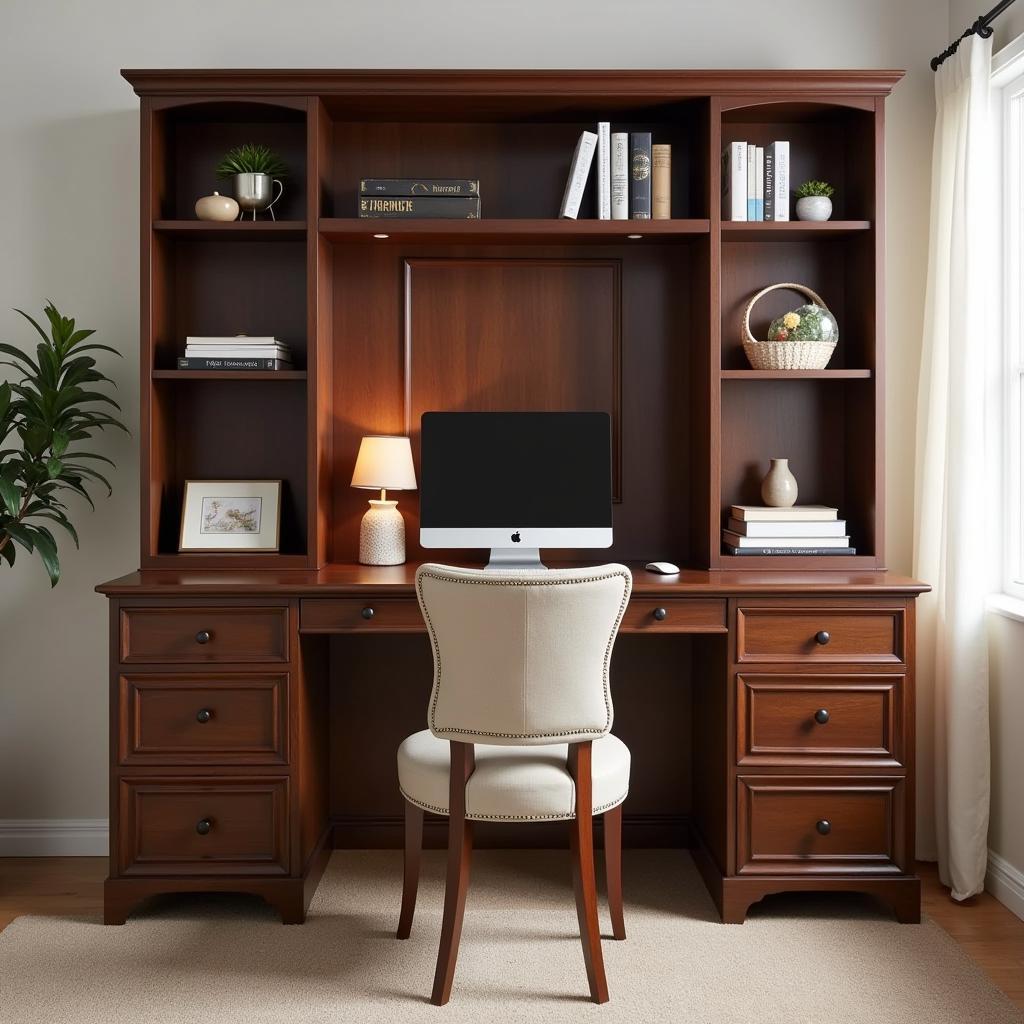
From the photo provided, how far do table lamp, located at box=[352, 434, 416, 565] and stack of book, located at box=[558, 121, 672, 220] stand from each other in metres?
0.88

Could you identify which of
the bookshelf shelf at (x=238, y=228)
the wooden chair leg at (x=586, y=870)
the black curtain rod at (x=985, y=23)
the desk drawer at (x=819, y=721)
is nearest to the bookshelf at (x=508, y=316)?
the bookshelf shelf at (x=238, y=228)

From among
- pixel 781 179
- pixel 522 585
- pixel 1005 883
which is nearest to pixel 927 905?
pixel 1005 883

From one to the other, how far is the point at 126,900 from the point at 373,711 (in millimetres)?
896

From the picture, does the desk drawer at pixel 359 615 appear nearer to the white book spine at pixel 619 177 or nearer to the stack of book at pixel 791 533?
the stack of book at pixel 791 533

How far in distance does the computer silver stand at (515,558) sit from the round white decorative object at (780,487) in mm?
748

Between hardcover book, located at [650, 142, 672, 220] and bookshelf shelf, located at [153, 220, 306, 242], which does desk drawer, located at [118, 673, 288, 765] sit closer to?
bookshelf shelf, located at [153, 220, 306, 242]

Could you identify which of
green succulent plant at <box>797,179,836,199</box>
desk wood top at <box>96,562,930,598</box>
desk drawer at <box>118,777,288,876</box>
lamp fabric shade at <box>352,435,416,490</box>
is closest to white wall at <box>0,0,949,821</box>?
green succulent plant at <box>797,179,836,199</box>

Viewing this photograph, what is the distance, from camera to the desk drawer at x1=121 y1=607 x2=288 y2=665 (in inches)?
101

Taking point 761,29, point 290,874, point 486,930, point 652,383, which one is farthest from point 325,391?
point 761,29

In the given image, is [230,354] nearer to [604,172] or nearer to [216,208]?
[216,208]

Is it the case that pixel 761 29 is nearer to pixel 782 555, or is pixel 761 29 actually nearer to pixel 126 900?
pixel 782 555

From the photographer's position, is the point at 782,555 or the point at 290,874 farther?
the point at 782,555

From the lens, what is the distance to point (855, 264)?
296 centimetres

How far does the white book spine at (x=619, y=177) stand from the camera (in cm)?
282
